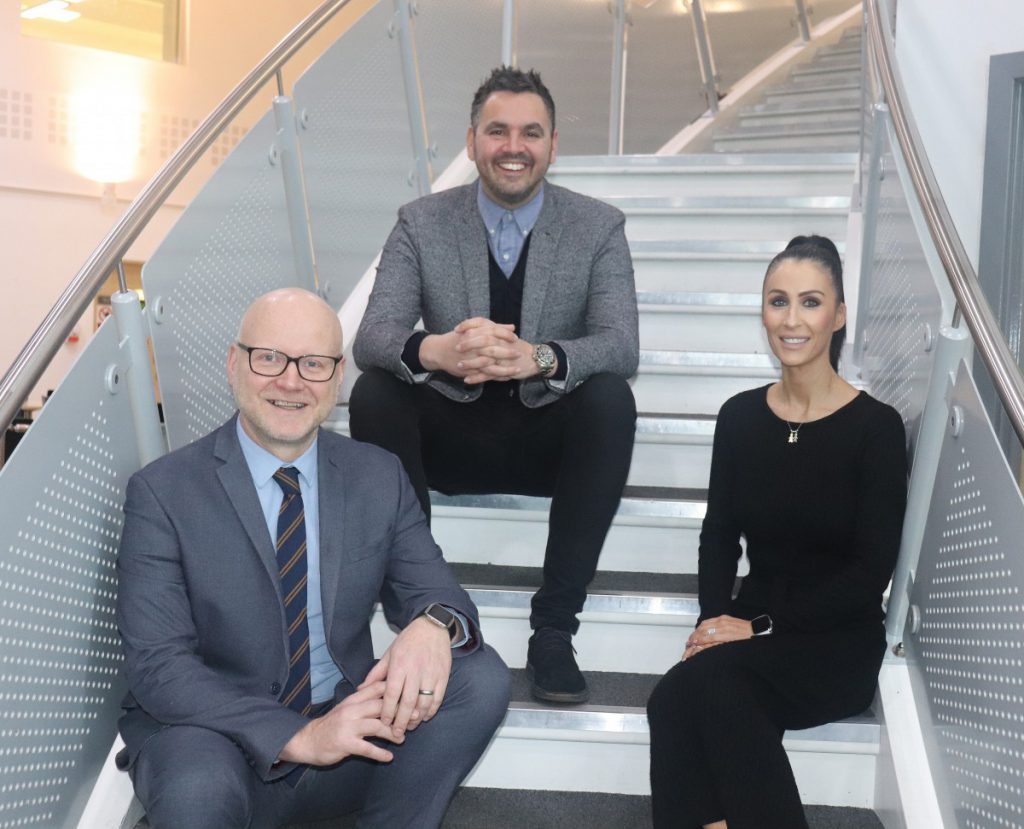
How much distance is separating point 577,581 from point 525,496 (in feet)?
1.37

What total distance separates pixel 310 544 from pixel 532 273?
0.97 metres

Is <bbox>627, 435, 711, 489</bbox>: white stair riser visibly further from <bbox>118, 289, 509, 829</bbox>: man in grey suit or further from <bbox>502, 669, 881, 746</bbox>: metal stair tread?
<bbox>118, 289, 509, 829</bbox>: man in grey suit

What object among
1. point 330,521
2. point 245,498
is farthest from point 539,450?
point 245,498

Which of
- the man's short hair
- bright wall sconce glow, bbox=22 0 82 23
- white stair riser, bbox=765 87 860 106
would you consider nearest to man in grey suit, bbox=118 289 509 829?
the man's short hair

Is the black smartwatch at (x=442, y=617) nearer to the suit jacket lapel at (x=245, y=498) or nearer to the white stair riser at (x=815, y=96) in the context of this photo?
the suit jacket lapel at (x=245, y=498)

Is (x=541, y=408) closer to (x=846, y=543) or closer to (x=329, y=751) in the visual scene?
(x=846, y=543)

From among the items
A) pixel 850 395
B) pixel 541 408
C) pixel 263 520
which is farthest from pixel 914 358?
pixel 263 520

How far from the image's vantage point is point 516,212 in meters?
2.58

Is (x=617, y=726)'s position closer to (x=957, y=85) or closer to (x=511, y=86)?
(x=511, y=86)

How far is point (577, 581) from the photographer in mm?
2131

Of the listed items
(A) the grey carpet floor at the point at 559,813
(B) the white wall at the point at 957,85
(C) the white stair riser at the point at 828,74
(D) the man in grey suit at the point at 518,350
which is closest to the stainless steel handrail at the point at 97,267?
(D) the man in grey suit at the point at 518,350

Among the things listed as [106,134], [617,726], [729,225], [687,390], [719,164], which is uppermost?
[106,134]

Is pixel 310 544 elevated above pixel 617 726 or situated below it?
above

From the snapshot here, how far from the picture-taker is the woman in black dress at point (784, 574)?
5.66 feet
